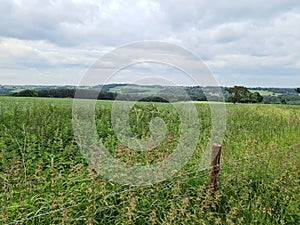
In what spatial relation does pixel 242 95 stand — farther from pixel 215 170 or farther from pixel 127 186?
pixel 127 186

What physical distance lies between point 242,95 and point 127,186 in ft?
75.6

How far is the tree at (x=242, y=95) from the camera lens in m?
24.8

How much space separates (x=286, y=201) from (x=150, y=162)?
2084 mm

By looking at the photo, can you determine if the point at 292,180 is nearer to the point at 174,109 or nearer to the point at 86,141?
the point at 86,141

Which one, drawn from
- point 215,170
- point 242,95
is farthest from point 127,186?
point 242,95

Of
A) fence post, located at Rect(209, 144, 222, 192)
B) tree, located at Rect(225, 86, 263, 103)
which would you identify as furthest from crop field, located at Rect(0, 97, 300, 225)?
tree, located at Rect(225, 86, 263, 103)

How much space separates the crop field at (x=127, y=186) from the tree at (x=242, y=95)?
16993mm

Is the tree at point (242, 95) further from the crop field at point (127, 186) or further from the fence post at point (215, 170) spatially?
the fence post at point (215, 170)

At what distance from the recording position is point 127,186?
161 inches

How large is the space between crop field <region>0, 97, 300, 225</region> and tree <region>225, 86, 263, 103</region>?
17.0 metres

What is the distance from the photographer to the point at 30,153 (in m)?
→ 5.71

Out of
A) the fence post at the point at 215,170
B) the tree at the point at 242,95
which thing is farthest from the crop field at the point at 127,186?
the tree at the point at 242,95

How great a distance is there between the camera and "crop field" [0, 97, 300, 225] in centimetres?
355

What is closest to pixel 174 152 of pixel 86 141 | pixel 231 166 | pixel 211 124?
pixel 231 166
